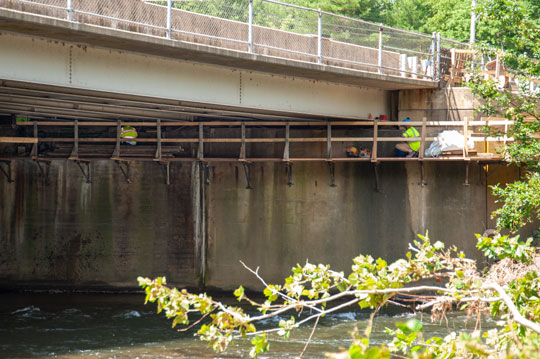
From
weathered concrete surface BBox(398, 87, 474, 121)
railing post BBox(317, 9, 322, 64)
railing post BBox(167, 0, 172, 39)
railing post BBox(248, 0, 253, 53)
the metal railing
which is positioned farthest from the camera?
weathered concrete surface BBox(398, 87, 474, 121)

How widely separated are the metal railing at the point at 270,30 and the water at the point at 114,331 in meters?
6.81

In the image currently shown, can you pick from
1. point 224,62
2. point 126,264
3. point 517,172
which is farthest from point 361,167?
point 126,264

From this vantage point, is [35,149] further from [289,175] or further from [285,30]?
[285,30]

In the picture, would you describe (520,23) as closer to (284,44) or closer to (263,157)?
(284,44)

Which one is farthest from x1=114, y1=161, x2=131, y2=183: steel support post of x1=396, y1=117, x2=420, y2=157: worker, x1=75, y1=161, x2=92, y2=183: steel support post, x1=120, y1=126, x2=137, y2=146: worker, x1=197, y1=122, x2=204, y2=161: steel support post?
x1=396, y1=117, x2=420, y2=157: worker

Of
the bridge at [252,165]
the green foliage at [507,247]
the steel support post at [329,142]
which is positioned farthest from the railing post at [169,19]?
the green foliage at [507,247]

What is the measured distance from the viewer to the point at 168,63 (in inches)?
669

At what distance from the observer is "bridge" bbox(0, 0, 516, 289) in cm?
1892

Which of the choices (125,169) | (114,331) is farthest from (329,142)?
(114,331)

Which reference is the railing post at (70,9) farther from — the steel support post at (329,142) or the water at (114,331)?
the steel support post at (329,142)

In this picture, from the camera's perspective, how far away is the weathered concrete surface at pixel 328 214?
68.0ft

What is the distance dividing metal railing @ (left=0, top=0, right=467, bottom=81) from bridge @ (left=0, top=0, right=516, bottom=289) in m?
0.06

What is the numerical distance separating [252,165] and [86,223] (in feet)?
18.0

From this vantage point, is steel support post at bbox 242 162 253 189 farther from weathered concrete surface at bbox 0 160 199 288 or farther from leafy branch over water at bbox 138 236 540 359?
leafy branch over water at bbox 138 236 540 359
